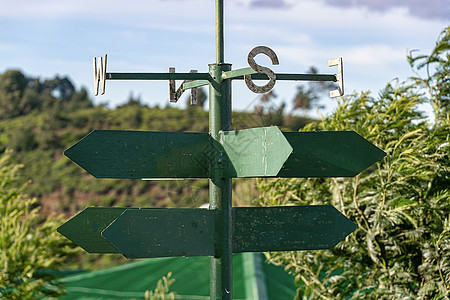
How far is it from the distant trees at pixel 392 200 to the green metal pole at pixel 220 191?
1952 millimetres

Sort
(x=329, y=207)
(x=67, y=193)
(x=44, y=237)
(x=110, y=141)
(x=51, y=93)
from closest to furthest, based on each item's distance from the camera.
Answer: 1. (x=110, y=141)
2. (x=329, y=207)
3. (x=44, y=237)
4. (x=67, y=193)
5. (x=51, y=93)

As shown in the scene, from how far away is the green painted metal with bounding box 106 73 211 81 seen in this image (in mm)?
2408

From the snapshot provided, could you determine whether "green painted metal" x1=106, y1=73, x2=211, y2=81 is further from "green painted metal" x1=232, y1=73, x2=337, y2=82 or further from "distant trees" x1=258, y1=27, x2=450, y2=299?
"distant trees" x1=258, y1=27, x2=450, y2=299

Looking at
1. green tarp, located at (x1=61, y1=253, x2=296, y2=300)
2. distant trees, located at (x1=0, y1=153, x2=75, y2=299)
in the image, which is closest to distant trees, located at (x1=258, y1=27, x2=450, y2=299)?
green tarp, located at (x1=61, y1=253, x2=296, y2=300)

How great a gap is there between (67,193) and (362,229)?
69.5ft

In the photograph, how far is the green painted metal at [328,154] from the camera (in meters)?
2.38

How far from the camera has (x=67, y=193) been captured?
2430 cm

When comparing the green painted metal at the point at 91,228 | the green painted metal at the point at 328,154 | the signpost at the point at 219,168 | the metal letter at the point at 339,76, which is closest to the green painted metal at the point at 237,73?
the signpost at the point at 219,168

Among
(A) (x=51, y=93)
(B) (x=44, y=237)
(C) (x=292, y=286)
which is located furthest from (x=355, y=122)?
(A) (x=51, y=93)

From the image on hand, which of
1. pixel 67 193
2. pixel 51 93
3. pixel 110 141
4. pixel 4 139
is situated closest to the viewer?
pixel 110 141

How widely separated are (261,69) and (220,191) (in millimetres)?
498

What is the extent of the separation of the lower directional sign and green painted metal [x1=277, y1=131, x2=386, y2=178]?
6.7 inches

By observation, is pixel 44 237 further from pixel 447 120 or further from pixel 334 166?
pixel 334 166

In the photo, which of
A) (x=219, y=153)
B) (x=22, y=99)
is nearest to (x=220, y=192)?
(x=219, y=153)
